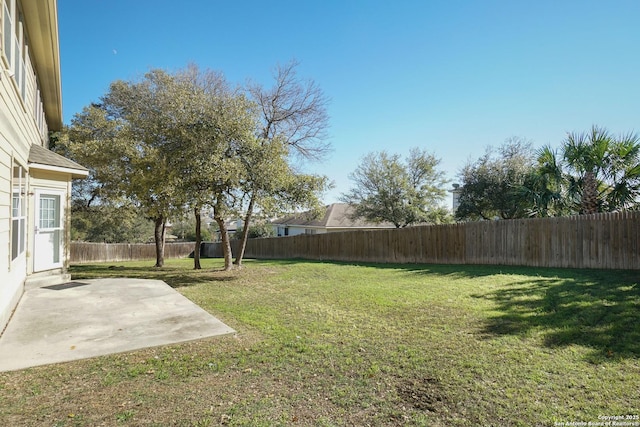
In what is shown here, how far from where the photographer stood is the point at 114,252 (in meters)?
24.3

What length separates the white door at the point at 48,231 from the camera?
761 cm

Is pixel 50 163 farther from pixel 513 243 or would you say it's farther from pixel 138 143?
pixel 513 243

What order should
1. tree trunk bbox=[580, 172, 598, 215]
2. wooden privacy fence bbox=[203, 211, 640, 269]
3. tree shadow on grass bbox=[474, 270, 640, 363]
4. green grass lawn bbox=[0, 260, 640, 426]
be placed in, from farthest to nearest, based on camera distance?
tree trunk bbox=[580, 172, 598, 215] < wooden privacy fence bbox=[203, 211, 640, 269] < tree shadow on grass bbox=[474, 270, 640, 363] < green grass lawn bbox=[0, 260, 640, 426]

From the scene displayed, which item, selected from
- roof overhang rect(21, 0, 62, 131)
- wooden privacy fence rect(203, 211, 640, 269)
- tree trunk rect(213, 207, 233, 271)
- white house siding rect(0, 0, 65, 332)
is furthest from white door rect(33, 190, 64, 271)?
wooden privacy fence rect(203, 211, 640, 269)

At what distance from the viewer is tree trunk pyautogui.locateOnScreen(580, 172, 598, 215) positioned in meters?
9.71

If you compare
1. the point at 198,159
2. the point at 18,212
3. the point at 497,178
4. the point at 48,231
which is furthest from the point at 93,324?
the point at 497,178

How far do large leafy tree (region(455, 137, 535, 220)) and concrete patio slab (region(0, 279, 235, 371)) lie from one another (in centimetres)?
1647

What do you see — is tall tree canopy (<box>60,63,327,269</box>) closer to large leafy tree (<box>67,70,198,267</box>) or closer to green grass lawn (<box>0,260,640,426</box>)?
large leafy tree (<box>67,70,198,267</box>)

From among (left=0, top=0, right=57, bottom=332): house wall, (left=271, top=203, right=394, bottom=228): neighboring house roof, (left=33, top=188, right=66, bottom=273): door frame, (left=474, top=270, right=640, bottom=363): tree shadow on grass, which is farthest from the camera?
(left=271, top=203, right=394, bottom=228): neighboring house roof

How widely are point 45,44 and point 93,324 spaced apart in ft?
22.8

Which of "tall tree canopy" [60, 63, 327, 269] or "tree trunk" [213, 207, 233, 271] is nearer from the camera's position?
"tall tree canopy" [60, 63, 327, 269]

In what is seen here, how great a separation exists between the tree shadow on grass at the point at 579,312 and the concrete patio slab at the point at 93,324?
4292 millimetres

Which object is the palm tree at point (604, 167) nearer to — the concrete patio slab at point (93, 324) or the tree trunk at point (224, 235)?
the concrete patio slab at point (93, 324)

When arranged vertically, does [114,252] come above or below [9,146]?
below
